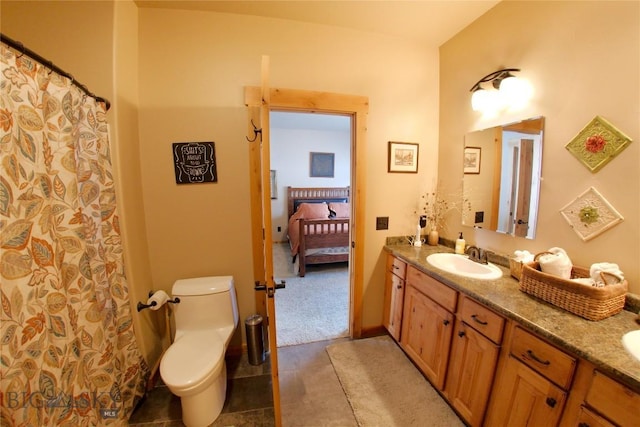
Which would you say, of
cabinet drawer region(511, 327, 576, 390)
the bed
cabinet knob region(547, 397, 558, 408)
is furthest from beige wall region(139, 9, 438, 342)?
the bed

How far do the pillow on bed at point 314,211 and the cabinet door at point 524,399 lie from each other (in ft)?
12.7

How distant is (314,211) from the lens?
498cm

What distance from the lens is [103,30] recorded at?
4.61 ft

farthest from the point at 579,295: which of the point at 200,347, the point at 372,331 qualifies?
the point at 200,347

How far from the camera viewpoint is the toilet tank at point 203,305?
1.71 meters

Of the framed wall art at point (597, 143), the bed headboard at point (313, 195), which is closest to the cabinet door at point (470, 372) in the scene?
the framed wall art at point (597, 143)

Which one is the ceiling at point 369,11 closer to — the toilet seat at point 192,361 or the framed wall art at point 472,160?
the framed wall art at point 472,160

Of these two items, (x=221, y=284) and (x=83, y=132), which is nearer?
(x=83, y=132)

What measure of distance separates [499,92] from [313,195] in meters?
4.36

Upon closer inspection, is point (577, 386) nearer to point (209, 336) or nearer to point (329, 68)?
point (209, 336)

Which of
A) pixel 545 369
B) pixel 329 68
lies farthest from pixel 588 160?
pixel 329 68

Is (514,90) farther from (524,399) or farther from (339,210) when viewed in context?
(339,210)

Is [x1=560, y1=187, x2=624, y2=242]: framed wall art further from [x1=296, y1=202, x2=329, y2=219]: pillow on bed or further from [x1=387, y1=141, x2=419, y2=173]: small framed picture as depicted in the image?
[x1=296, y1=202, x2=329, y2=219]: pillow on bed

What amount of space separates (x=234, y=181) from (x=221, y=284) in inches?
31.8
